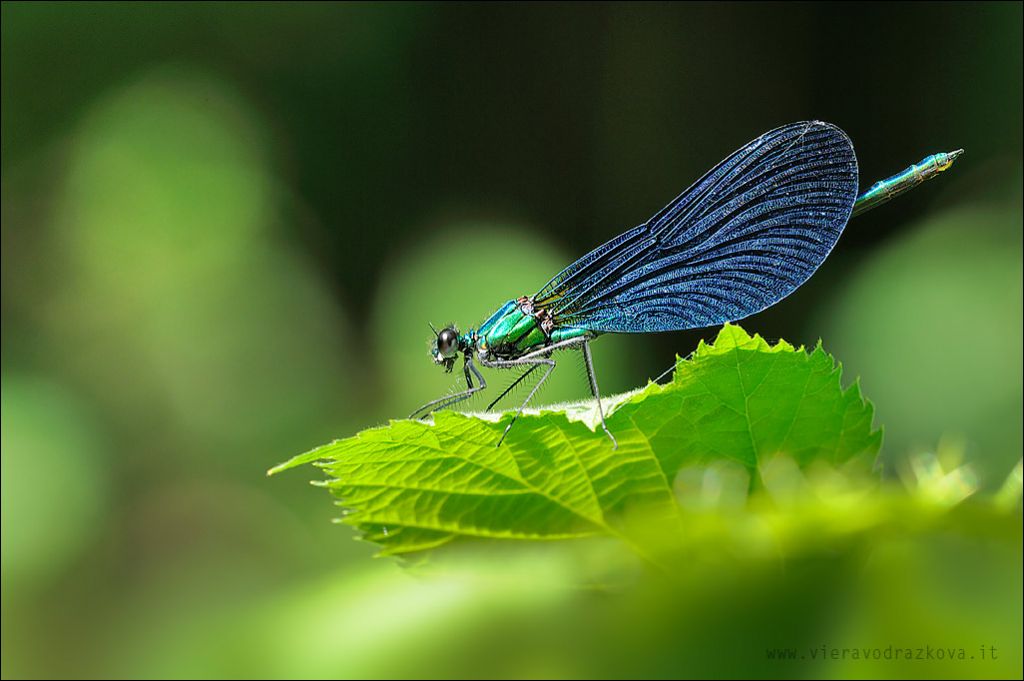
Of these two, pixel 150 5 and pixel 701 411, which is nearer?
pixel 701 411

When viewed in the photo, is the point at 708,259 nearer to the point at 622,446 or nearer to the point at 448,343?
the point at 448,343

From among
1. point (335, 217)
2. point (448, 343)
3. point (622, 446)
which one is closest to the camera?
point (622, 446)

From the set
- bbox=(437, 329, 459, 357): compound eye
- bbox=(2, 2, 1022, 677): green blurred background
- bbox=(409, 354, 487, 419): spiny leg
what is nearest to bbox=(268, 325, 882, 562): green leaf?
bbox=(409, 354, 487, 419): spiny leg

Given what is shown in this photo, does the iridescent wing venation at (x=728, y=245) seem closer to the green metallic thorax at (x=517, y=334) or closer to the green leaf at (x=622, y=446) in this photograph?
the green metallic thorax at (x=517, y=334)

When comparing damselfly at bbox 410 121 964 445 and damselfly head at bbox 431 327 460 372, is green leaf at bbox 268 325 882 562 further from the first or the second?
damselfly head at bbox 431 327 460 372

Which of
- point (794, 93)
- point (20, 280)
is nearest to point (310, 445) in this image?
point (20, 280)

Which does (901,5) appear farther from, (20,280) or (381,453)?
(20,280)

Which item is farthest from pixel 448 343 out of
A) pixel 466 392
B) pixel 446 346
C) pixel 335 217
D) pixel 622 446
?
pixel 335 217
